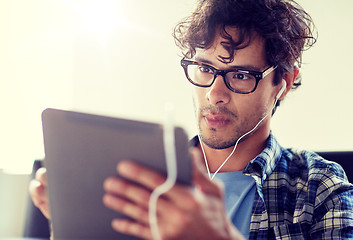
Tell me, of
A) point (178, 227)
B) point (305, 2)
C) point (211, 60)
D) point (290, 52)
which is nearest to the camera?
point (178, 227)

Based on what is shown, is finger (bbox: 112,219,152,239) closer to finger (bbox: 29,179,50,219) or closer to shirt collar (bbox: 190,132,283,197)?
finger (bbox: 29,179,50,219)

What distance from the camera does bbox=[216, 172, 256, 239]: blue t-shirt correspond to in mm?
1238

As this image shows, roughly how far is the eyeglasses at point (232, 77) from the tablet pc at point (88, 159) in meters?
0.76

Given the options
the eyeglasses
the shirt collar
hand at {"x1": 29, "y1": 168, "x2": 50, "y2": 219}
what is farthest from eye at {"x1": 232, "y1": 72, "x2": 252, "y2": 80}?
hand at {"x1": 29, "y1": 168, "x2": 50, "y2": 219}

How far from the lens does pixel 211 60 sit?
138cm

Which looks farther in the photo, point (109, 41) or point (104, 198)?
point (109, 41)

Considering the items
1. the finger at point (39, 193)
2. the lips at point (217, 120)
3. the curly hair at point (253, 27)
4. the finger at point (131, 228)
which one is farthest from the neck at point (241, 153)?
the finger at point (131, 228)

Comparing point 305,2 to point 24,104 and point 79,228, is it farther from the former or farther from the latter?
point 79,228

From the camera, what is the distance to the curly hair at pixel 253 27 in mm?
1403

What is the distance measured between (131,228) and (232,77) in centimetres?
86

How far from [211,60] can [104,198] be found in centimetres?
84

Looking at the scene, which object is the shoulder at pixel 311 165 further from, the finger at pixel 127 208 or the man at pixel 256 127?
the finger at pixel 127 208

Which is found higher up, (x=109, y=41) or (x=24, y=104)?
(x=109, y=41)

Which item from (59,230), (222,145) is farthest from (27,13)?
(59,230)
